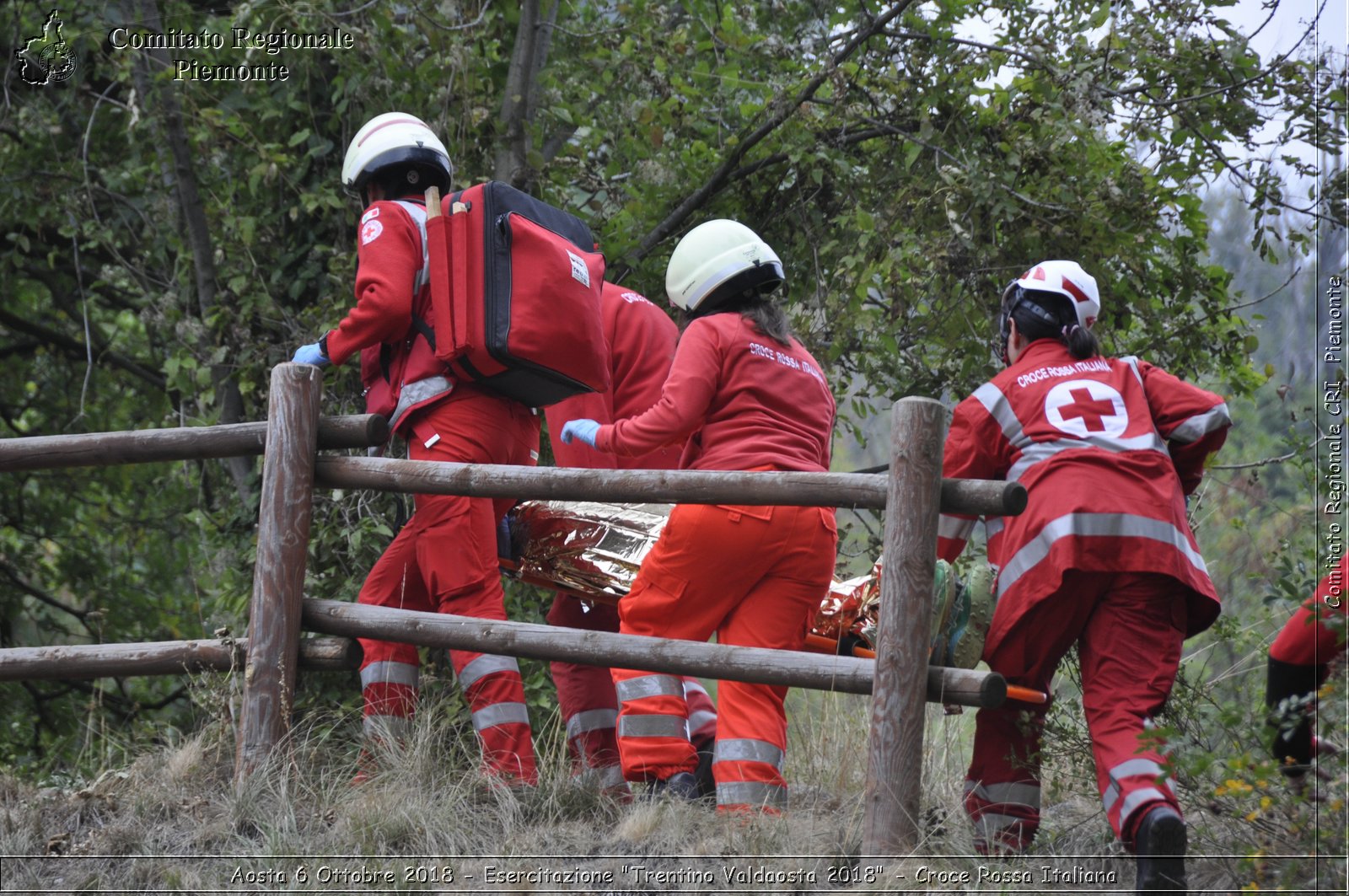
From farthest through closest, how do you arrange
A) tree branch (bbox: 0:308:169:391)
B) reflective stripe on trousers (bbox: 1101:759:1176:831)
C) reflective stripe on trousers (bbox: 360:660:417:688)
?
tree branch (bbox: 0:308:169:391) → reflective stripe on trousers (bbox: 360:660:417:688) → reflective stripe on trousers (bbox: 1101:759:1176:831)

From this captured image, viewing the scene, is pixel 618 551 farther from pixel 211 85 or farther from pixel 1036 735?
pixel 211 85

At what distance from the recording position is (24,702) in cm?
918

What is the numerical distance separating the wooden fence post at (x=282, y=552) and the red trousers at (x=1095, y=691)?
2.07m

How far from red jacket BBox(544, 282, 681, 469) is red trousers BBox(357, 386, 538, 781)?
1.10 feet

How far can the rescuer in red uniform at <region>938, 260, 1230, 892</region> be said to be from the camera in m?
3.67

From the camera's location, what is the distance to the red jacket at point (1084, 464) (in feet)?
12.1

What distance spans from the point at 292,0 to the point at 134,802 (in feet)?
12.8

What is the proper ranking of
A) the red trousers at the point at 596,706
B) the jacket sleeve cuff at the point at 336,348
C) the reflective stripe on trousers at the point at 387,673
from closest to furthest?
the jacket sleeve cuff at the point at 336,348
the reflective stripe on trousers at the point at 387,673
the red trousers at the point at 596,706

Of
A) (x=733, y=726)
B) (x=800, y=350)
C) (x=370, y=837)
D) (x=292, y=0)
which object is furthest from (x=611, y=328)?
(x=292, y=0)

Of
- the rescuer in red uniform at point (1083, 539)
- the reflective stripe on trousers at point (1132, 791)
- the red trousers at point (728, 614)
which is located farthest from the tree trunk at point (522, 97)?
the reflective stripe on trousers at point (1132, 791)

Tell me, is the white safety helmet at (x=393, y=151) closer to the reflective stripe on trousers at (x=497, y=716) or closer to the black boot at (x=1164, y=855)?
the reflective stripe on trousers at (x=497, y=716)

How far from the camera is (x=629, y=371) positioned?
477cm

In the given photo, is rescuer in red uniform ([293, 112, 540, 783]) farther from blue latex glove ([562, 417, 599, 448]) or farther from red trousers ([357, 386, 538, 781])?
blue latex glove ([562, 417, 599, 448])

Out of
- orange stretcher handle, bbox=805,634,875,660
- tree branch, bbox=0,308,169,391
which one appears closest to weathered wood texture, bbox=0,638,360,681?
orange stretcher handle, bbox=805,634,875,660
